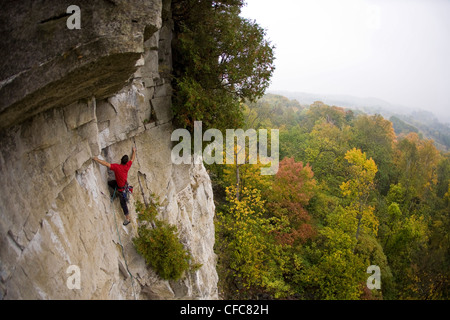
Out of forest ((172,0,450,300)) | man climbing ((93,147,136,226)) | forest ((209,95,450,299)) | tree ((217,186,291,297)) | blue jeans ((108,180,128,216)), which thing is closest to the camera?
man climbing ((93,147,136,226))

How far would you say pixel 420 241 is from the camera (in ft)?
69.2

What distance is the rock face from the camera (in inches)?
139

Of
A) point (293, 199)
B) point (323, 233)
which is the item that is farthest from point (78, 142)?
point (293, 199)

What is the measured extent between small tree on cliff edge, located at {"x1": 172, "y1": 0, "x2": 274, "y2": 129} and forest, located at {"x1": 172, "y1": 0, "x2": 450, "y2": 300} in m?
0.04

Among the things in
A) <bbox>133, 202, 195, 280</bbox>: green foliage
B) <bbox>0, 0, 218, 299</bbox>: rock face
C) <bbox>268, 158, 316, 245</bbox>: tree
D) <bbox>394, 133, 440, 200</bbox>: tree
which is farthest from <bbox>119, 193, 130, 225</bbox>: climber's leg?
<bbox>394, 133, 440, 200</bbox>: tree

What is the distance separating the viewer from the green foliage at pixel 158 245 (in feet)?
23.6

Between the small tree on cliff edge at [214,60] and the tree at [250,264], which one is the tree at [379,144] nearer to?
the tree at [250,264]

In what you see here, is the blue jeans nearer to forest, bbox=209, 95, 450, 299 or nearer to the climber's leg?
the climber's leg

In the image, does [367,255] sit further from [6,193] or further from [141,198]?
[6,193]

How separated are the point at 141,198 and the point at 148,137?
2.07 metres

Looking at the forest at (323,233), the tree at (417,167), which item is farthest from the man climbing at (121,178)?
the tree at (417,167)

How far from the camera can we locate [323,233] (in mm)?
16672
